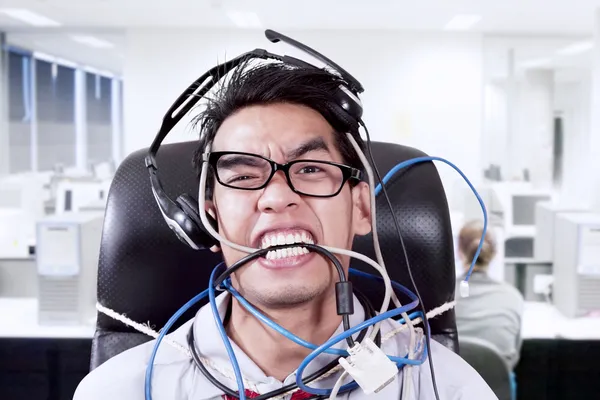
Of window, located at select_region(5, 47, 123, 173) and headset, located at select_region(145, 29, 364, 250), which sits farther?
window, located at select_region(5, 47, 123, 173)

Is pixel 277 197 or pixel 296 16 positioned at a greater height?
pixel 296 16

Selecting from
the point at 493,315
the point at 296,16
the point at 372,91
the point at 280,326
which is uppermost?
the point at 296,16

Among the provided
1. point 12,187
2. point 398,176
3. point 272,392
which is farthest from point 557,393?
point 12,187

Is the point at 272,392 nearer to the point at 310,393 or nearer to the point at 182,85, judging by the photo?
the point at 310,393

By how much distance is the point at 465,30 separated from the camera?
6.04m

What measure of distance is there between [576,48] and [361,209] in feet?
22.5

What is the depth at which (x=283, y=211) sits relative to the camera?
2.70 feet

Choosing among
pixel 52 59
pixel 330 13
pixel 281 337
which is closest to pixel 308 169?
pixel 281 337

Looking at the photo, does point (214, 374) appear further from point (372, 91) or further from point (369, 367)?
point (372, 91)

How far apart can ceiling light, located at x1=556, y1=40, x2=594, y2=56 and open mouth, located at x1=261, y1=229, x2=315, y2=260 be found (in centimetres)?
662

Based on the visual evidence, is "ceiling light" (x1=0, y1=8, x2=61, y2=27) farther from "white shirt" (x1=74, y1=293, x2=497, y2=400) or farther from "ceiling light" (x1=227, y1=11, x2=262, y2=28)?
"white shirt" (x1=74, y1=293, x2=497, y2=400)

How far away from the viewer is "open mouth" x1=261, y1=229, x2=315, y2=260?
81 centimetres

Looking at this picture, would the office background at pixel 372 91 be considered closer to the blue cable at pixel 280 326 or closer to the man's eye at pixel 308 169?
the blue cable at pixel 280 326

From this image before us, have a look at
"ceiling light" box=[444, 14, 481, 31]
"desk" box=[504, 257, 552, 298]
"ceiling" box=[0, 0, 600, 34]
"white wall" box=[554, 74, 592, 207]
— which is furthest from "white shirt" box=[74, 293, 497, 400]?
"white wall" box=[554, 74, 592, 207]
